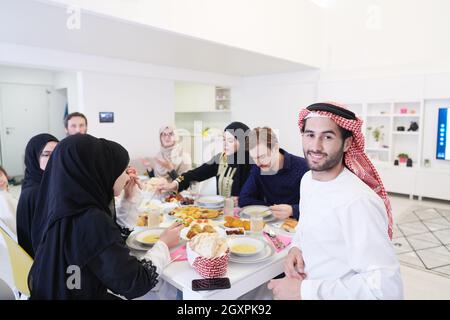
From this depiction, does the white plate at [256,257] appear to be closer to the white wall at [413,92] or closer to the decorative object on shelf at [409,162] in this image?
the decorative object on shelf at [409,162]

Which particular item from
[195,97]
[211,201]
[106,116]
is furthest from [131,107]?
[211,201]

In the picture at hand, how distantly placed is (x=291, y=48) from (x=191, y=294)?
188 inches

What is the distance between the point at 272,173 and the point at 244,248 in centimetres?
87

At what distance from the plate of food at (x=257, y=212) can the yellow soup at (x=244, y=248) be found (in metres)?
0.41

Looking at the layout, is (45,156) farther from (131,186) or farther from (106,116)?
(106,116)

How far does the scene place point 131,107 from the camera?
5496 mm

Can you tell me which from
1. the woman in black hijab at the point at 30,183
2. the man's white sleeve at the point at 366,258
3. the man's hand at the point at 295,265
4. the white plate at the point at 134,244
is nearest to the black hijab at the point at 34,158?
the woman in black hijab at the point at 30,183

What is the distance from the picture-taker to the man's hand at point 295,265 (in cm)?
138

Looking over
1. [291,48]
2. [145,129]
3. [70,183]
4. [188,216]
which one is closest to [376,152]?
[291,48]

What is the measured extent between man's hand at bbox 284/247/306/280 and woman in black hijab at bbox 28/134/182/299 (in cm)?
59

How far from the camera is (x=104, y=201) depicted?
4.24 ft

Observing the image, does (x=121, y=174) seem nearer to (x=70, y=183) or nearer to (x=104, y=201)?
(x=104, y=201)

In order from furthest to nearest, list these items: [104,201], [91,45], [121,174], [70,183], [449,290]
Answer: [91,45]
[449,290]
[121,174]
[104,201]
[70,183]

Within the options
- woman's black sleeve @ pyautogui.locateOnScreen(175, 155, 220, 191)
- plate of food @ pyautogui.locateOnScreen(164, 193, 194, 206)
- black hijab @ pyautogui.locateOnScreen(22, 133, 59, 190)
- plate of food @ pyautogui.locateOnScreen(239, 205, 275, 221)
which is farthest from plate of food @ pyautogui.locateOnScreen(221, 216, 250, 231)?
black hijab @ pyautogui.locateOnScreen(22, 133, 59, 190)
